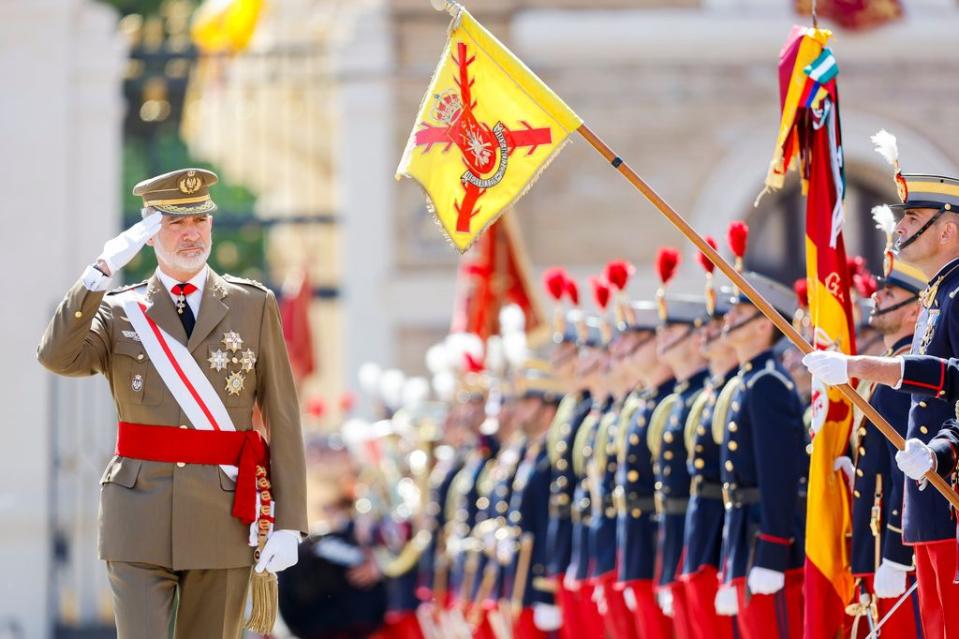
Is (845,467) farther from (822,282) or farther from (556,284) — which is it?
(556,284)

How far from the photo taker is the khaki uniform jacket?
5.35 metres

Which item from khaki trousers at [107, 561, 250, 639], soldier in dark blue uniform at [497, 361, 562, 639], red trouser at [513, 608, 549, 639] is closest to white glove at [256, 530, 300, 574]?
khaki trousers at [107, 561, 250, 639]

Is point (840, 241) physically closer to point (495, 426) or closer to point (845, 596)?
point (845, 596)

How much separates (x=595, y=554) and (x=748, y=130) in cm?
696

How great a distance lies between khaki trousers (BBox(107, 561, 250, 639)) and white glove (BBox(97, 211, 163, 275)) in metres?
0.84

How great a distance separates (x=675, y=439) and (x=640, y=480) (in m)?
0.46

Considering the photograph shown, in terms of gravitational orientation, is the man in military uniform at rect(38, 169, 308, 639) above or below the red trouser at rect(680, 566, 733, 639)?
above

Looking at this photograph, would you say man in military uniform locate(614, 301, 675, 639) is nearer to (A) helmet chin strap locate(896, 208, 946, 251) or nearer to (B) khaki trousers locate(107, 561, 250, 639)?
(A) helmet chin strap locate(896, 208, 946, 251)

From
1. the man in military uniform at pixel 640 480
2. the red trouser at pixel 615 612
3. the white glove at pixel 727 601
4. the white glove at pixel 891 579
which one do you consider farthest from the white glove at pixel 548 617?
the white glove at pixel 891 579

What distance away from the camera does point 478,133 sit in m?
6.16

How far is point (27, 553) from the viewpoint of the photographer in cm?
1296

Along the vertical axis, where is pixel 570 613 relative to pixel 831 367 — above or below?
below

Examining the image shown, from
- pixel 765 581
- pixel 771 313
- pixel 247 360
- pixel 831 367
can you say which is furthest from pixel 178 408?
pixel 765 581

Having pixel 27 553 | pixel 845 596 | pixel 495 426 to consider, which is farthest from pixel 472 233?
pixel 27 553
